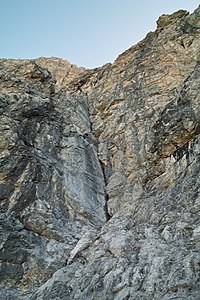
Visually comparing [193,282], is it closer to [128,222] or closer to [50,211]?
[128,222]

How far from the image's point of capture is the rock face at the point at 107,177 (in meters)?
12.8

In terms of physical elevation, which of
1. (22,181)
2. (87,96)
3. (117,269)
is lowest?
(117,269)

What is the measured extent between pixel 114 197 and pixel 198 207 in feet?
33.4

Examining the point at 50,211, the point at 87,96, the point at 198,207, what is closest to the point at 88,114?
the point at 87,96

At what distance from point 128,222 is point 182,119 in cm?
698

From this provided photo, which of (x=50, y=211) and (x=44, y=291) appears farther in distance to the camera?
(x=50, y=211)

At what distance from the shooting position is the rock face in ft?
42.0

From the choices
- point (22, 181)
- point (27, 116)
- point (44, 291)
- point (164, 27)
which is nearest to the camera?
point (44, 291)

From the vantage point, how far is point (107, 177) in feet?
82.9

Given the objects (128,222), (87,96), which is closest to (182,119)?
(128,222)

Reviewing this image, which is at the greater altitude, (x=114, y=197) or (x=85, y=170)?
(x=85, y=170)

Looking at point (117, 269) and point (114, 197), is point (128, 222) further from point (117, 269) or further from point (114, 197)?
point (114, 197)

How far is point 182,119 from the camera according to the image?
62.8 ft

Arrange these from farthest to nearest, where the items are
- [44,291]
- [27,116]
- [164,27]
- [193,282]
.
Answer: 1. [164,27]
2. [27,116]
3. [44,291]
4. [193,282]
